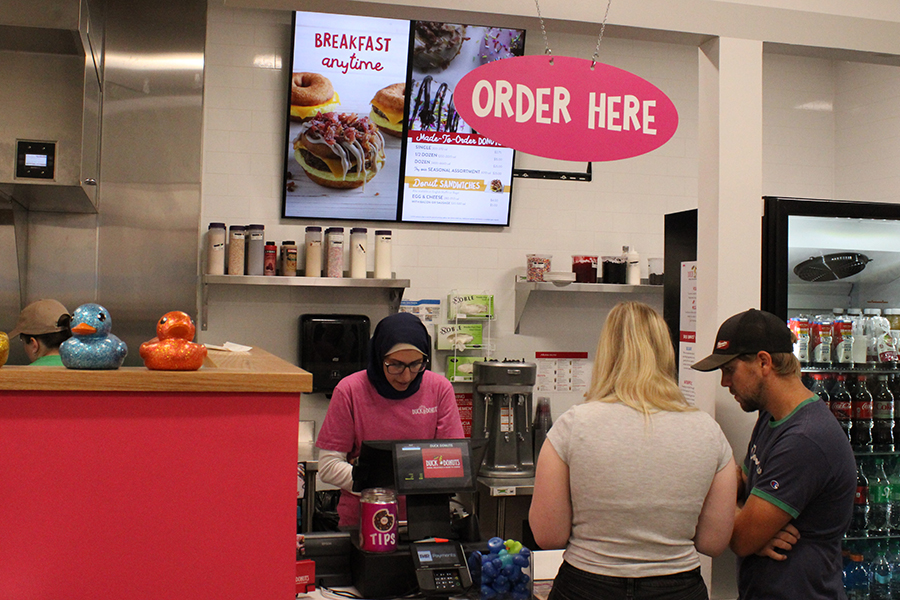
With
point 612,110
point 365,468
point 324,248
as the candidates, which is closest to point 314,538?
point 365,468

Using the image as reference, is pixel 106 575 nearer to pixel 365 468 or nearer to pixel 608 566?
pixel 365 468

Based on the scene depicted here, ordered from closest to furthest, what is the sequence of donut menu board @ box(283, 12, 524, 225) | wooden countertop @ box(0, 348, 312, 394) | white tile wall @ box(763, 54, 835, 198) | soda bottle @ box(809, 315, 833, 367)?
wooden countertop @ box(0, 348, 312, 394) < soda bottle @ box(809, 315, 833, 367) < donut menu board @ box(283, 12, 524, 225) < white tile wall @ box(763, 54, 835, 198)

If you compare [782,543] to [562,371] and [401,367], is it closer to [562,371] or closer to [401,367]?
[401,367]

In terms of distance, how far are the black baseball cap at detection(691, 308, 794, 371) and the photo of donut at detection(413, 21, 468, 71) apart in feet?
10.5

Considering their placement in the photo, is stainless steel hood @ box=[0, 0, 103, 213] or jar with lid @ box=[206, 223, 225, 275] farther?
jar with lid @ box=[206, 223, 225, 275]

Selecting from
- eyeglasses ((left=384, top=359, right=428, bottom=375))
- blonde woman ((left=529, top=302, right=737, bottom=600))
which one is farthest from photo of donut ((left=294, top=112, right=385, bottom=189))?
blonde woman ((left=529, top=302, right=737, bottom=600))

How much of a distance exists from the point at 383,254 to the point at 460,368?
0.94m

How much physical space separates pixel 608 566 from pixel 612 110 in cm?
134

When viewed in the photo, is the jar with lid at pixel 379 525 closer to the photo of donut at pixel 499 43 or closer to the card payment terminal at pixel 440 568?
the card payment terminal at pixel 440 568

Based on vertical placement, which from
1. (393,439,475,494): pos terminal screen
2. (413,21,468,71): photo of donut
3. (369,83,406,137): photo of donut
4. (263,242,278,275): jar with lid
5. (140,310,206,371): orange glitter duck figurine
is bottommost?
(393,439,475,494): pos terminal screen

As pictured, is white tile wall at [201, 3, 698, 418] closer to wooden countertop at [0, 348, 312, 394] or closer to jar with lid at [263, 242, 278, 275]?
jar with lid at [263, 242, 278, 275]

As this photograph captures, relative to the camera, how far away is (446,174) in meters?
5.11

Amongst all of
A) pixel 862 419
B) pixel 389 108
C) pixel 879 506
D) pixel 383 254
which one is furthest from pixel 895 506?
pixel 389 108

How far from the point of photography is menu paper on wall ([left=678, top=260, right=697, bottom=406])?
9.83 ft
